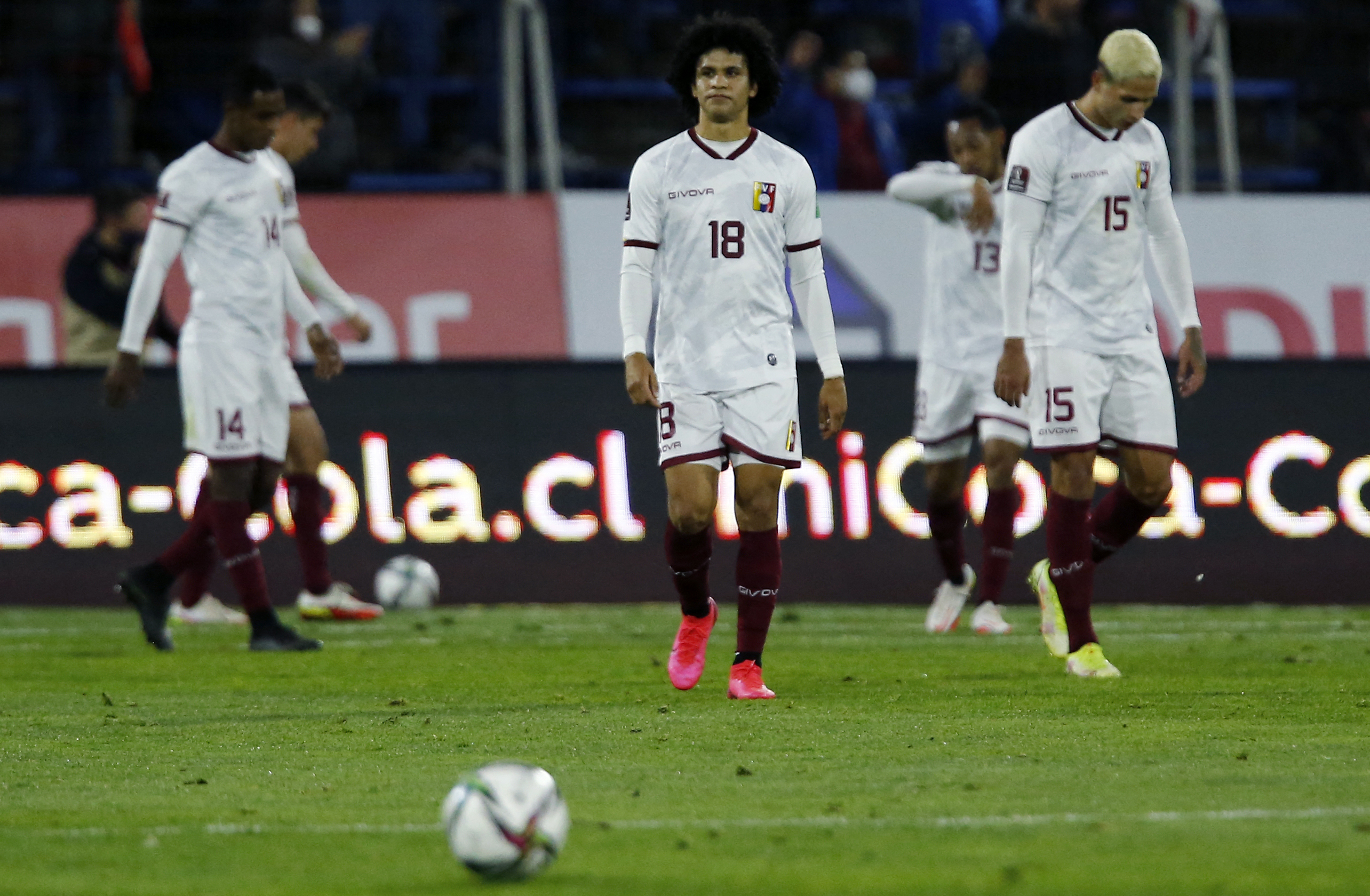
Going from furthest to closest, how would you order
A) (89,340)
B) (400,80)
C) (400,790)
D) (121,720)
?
(400,80) → (89,340) → (121,720) → (400,790)

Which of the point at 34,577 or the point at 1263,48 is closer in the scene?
the point at 34,577

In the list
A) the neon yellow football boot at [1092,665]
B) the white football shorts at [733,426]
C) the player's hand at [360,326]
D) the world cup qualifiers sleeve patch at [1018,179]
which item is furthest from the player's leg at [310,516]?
the neon yellow football boot at [1092,665]

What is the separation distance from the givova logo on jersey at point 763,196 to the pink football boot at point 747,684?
1500 millimetres

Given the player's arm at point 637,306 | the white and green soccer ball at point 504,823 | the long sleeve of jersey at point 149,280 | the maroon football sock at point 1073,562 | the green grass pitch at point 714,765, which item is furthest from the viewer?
the long sleeve of jersey at point 149,280

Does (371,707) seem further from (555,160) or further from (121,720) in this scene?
(555,160)

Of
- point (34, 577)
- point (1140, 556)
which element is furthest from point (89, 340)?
point (1140, 556)

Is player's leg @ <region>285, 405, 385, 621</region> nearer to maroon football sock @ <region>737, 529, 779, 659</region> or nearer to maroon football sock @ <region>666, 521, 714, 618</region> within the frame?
maroon football sock @ <region>666, 521, 714, 618</region>

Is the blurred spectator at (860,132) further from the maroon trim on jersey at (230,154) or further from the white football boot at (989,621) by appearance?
the maroon trim on jersey at (230,154)

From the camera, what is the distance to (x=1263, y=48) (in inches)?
645

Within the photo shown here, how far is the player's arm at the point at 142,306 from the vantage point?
9.29 metres

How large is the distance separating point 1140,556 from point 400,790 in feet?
25.7

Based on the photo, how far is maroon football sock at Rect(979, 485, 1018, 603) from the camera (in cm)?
1035

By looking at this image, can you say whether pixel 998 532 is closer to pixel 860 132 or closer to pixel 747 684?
pixel 747 684

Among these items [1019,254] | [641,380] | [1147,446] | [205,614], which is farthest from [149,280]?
[1147,446]
